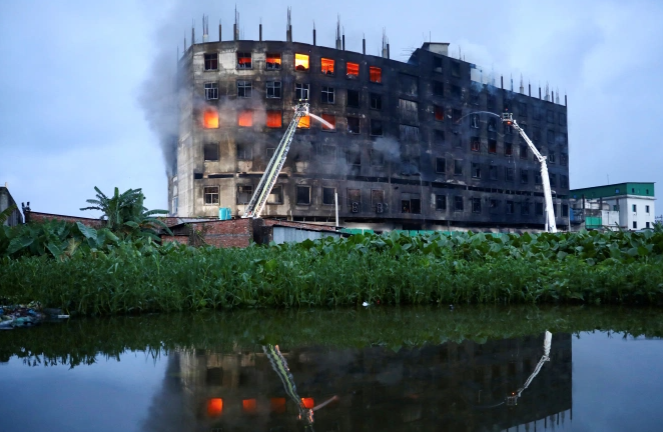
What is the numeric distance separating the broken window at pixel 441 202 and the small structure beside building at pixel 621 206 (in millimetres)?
19154

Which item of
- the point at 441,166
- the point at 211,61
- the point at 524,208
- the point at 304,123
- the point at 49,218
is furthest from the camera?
the point at 524,208

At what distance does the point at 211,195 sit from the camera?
39.3 meters

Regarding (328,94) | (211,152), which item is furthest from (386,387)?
(328,94)

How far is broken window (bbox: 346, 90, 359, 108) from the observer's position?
42.7 metres

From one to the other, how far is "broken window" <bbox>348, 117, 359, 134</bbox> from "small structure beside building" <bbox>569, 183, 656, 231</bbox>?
29.2m

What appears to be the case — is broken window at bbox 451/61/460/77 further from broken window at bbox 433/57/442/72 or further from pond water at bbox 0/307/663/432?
pond water at bbox 0/307/663/432

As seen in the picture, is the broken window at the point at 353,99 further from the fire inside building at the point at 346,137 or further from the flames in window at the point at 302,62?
the flames in window at the point at 302,62

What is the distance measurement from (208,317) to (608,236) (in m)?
9.69

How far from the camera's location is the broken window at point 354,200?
42.1 meters

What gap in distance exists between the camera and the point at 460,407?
3213 millimetres

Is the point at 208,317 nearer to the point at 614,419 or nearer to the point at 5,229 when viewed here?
the point at 614,419

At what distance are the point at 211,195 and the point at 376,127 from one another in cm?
1432

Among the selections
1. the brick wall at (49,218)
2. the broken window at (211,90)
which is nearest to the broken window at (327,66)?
the broken window at (211,90)

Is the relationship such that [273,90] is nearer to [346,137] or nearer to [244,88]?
[244,88]
